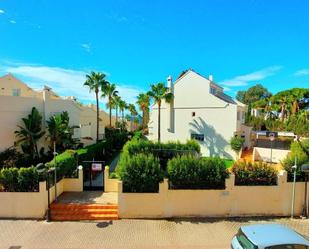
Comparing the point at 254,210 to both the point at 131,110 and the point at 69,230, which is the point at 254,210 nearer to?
the point at 69,230

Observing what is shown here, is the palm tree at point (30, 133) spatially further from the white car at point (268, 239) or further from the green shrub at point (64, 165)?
the white car at point (268, 239)

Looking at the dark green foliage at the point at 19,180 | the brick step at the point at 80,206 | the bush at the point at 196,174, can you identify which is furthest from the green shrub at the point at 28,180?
the bush at the point at 196,174

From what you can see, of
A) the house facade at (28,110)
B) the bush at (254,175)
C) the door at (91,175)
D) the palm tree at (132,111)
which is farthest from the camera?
the palm tree at (132,111)

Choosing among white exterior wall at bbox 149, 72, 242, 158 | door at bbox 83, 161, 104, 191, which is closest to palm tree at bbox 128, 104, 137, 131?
white exterior wall at bbox 149, 72, 242, 158

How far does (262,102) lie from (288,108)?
9.23 meters

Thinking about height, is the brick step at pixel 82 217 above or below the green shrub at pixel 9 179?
below

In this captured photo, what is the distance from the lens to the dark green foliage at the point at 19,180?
42.1ft

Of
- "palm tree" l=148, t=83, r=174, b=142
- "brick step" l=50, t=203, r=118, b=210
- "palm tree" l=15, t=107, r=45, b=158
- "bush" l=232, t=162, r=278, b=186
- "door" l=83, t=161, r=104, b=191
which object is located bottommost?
"brick step" l=50, t=203, r=118, b=210

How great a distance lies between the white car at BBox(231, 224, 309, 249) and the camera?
7836 mm

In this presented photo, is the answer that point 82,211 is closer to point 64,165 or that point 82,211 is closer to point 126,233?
point 126,233

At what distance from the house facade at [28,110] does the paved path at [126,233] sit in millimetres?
11272

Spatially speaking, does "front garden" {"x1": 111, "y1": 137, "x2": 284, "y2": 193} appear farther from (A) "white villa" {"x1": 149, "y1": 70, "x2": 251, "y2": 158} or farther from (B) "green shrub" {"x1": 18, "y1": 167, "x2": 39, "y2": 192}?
(A) "white villa" {"x1": 149, "y1": 70, "x2": 251, "y2": 158}

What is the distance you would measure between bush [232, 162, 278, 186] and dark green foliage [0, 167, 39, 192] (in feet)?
37.0

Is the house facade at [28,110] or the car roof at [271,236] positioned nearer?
the car roof at [271,236]
